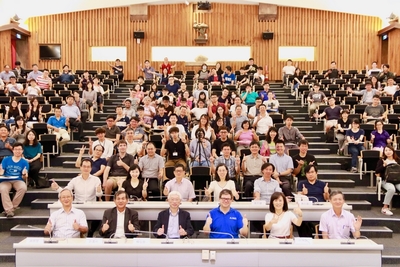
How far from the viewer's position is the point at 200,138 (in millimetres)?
8797

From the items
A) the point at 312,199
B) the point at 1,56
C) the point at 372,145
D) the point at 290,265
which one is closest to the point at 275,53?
the point at 1,56

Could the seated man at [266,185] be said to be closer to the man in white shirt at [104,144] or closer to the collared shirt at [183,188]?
the collared shirt at [183,188]

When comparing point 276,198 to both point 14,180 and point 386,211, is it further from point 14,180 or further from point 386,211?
point 14,180

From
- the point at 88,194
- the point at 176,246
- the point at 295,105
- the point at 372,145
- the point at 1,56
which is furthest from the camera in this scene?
the point at 1,56

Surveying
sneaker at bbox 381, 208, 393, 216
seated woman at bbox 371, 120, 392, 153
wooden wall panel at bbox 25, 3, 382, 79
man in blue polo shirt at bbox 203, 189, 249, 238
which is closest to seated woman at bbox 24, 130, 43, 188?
man in blue polo shirt at bbox 203, 189, 249, 238

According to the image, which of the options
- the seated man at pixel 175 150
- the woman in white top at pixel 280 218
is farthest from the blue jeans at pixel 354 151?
the woman in white top at pixel 280 218

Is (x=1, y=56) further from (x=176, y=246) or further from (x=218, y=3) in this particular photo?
(x=176, y=246)

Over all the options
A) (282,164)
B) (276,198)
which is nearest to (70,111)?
(282,164)

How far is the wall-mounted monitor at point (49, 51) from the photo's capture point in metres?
19.3

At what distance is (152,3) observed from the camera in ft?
63.2

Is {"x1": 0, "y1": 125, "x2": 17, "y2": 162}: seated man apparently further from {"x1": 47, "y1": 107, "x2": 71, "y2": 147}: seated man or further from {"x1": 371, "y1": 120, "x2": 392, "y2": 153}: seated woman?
{"x1": 371, "y1": 120, "x2": 392, "y2": 153}: seated woman

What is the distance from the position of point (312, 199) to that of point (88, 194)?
2760 millimetres

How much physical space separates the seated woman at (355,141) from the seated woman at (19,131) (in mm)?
5418

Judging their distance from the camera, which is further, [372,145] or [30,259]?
[372,145]
